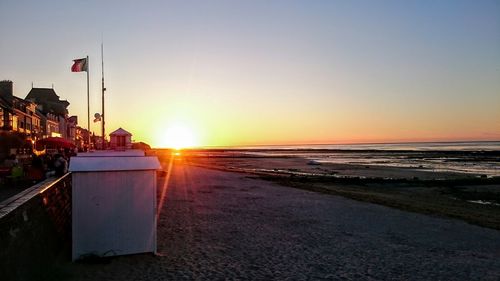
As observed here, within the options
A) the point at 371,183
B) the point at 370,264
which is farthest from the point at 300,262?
the point at 371,183

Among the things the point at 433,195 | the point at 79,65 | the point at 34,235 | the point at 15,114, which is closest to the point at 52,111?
the point at 15,114

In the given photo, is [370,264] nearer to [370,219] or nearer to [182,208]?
[370,219]

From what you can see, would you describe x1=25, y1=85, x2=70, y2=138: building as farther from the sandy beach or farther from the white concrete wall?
the white concrete wall

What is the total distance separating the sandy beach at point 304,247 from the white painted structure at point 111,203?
1.25 feet

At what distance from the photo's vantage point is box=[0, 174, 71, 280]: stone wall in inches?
222

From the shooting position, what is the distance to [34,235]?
689cm

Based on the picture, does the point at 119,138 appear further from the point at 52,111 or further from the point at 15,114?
the point at 52,111

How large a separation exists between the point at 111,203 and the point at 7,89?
1710 inches

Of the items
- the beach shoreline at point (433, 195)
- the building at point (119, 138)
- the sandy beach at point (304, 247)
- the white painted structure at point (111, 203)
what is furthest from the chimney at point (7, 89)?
the white painted structure at point (111, 203)

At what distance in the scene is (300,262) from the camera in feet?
30.4

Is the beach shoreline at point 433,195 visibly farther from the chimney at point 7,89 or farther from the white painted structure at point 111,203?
the chimney at point 7,89

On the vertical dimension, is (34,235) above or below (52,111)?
below

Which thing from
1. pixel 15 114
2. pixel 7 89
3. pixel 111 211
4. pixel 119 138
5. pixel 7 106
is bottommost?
pixel 111 211

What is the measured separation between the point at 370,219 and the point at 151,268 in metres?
8.70
